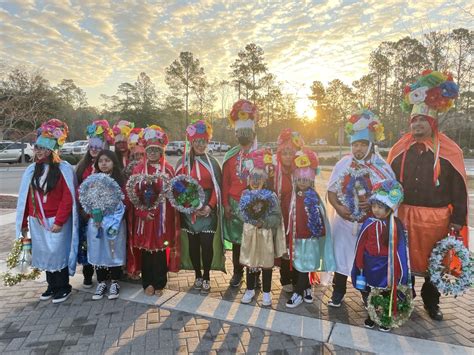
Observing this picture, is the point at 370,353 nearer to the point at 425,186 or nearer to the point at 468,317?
the point at 468,317

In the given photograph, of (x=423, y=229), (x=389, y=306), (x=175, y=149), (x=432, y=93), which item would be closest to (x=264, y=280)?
(x=389, y=306)

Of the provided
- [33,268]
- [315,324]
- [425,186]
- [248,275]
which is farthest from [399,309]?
[33,268]

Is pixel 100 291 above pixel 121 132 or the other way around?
the other way around

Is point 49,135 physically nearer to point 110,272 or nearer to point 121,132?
point 121,132

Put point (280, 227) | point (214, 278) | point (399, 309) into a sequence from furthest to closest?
point (214, 278) → point (280, 227) → point (399, 309)

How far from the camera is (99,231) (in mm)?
4445

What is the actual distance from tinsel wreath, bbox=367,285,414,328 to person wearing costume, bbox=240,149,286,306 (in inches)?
45.9

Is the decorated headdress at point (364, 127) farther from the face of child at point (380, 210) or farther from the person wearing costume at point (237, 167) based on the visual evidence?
the person wearing costume at point (237, 167)

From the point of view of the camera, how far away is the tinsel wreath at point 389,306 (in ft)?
12.3

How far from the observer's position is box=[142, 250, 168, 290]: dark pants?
4656mm

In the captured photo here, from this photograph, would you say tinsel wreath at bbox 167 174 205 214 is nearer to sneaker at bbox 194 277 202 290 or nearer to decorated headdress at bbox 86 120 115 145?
sneaker at bbox 194 277 202 290

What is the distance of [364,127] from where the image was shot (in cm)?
420

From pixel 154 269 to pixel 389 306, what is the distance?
286 cm

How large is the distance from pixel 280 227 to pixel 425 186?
1707mm
